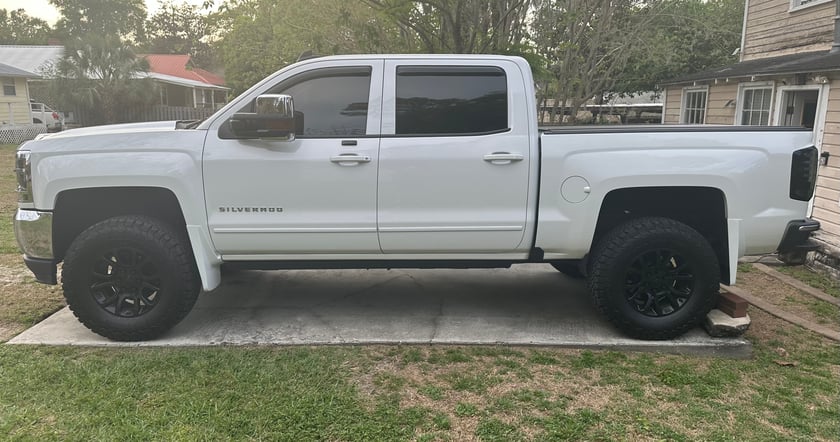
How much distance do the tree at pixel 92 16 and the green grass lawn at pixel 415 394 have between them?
5254cm

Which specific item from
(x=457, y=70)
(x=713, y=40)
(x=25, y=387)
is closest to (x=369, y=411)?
(x=25, y=387)

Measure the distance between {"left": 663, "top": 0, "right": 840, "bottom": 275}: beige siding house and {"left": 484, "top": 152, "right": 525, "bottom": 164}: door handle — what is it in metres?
4.33

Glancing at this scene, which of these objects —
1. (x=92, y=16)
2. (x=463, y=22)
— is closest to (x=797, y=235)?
(x=463, y=22)

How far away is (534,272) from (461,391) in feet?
9.27

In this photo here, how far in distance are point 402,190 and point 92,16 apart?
5524cm

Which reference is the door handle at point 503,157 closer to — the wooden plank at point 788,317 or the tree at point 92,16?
the wooden plank at point 788,317

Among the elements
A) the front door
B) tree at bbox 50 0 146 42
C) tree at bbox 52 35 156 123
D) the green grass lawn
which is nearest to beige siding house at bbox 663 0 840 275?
the green grass lawn

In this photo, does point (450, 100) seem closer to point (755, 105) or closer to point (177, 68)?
point (755, 105)

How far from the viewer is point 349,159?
4.09 metres

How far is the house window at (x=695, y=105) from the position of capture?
12053mm

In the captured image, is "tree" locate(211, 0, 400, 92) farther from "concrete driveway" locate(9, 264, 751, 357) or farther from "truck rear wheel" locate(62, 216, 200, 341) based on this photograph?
"truck rear wheel" locate(62, 216, 200, 341)

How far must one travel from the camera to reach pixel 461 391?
3621 millimetres

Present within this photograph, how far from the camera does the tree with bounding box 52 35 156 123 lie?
24.3 meters

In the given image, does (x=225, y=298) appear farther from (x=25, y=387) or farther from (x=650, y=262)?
(x=650, y=262)
